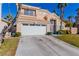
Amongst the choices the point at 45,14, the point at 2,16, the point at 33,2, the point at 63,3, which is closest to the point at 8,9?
the point at 2,16

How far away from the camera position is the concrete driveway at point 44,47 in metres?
11.7

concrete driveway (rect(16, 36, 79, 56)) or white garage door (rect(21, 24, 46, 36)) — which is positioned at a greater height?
white garage door (rect(21, 24, 46, 36))

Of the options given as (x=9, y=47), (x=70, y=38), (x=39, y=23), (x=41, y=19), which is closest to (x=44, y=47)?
(x=70, y=38)

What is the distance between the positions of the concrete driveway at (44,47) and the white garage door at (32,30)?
0.59 metres

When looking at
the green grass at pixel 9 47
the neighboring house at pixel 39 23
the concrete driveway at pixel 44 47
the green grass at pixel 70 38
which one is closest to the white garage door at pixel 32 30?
the neighboring house at pixel 39 23

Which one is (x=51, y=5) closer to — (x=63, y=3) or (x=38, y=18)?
(x=63, y=3)

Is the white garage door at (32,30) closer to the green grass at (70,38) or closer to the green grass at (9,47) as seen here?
the green grass at (9,47)

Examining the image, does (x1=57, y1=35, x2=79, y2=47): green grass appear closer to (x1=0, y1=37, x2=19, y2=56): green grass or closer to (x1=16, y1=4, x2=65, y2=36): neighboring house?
(x1=16, y1=4, x2=65, y2=36): neighboring house

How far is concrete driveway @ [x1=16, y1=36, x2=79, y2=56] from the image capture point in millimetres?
11663

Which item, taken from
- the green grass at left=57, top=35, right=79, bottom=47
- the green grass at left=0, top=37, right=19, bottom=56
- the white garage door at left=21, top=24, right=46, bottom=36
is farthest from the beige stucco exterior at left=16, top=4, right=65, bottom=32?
the green grass at left=0, top=37, right=19, bottom=56

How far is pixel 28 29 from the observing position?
1468 cm

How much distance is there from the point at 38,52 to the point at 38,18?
4258 millimetres

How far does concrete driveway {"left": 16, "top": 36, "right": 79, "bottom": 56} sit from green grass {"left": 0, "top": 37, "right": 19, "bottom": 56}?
1.06 feet

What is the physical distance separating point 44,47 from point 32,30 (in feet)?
8.23
